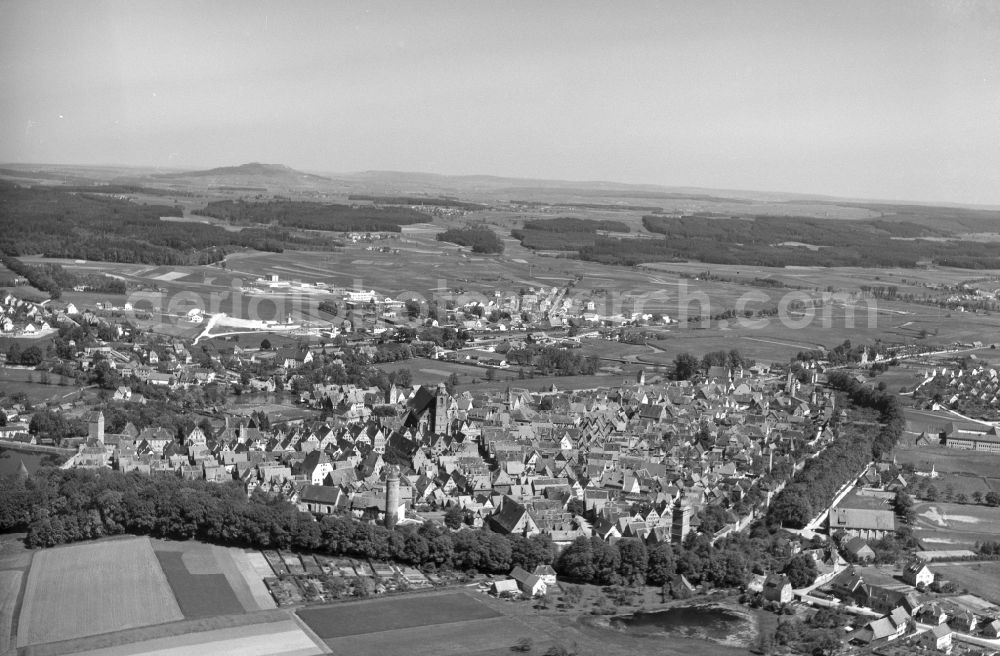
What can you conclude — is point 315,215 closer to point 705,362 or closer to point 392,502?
point 705,362

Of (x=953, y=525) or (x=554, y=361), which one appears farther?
(x=554, y=361)

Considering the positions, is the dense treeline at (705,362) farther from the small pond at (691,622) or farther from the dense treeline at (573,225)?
the dense treeline at (573,225)

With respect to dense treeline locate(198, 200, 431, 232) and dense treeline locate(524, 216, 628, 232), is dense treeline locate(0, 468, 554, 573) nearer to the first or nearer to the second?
dense treeline locate(198, 200, 431, 232)

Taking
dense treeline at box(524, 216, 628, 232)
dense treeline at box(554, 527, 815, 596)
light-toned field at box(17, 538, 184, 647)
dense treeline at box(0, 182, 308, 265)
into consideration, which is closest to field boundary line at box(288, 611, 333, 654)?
light-toned field at box(17, 538, 184, 647)

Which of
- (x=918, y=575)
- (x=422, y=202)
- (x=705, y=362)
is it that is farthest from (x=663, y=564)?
(x=422, y=202)

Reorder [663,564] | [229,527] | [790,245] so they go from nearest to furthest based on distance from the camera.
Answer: [663,564]
[229,527]
[790,245]

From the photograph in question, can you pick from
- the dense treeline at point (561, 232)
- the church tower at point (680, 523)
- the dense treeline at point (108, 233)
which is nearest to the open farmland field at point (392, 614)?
the church tower at point (680, 523)

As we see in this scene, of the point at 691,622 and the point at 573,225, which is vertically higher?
the point at 573,225
